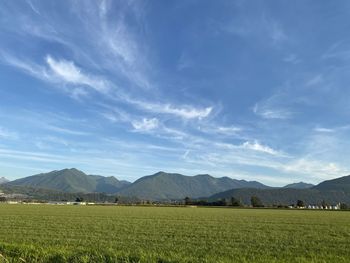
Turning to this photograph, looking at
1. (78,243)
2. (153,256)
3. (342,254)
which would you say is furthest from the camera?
(78,243)

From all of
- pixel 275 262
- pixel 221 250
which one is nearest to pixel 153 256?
pixel 275 262

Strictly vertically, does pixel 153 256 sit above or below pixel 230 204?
below

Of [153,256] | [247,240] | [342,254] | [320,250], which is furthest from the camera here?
[247,240]

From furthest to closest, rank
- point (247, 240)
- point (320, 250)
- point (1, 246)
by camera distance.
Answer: point (247, 240)
point (320, 250)
point (1, 246)

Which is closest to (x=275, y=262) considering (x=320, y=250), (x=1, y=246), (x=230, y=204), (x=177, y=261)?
(x=177, y=261)

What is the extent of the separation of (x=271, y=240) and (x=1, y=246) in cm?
1797

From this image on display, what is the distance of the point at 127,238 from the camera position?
2872cm

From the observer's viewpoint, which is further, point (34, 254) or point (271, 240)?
point (271, 240)

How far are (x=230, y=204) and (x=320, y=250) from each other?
17881 centimetres

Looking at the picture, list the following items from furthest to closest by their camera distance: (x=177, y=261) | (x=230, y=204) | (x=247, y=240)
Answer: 1. (x=230, y=204)
2. (x=247, y=240)
3. (x=177, y=261)

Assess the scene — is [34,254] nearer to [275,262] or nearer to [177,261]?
[177,261]

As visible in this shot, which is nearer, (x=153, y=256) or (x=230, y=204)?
(x=153, y=256)

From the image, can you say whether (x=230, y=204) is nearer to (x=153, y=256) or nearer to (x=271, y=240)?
(x=271, y=240)

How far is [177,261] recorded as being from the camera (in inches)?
595
